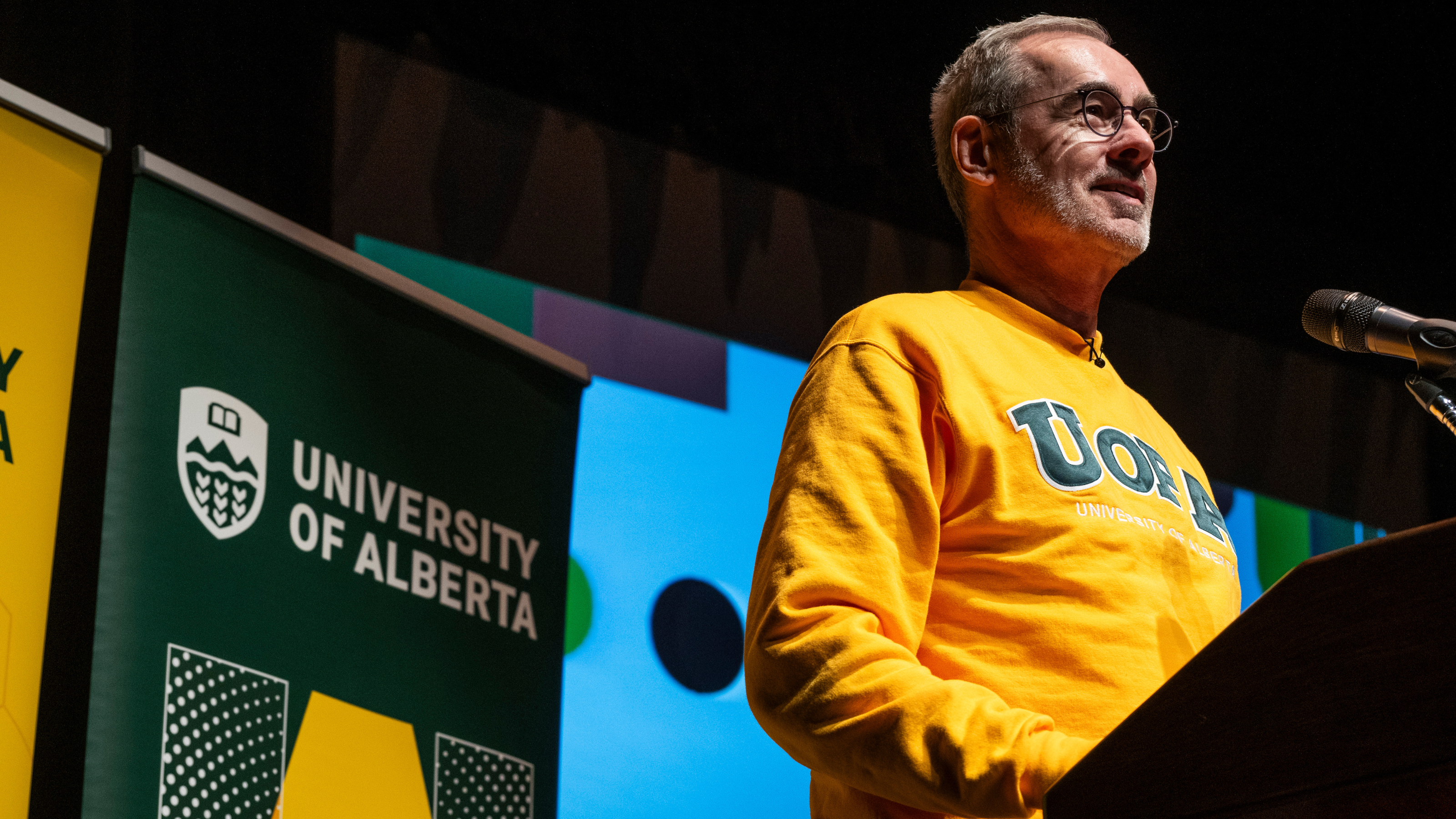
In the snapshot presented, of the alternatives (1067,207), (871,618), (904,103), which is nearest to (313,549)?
(1067,207)

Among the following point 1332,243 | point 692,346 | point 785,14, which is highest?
point 785,14

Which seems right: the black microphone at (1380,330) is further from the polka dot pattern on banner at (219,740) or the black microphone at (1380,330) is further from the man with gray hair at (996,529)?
the polka dot pattern on banner at (219,740)

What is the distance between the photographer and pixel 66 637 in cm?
221

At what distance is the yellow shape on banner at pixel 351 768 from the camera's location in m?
2.25

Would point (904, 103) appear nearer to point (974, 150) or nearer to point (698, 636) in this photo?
point (698, 636)

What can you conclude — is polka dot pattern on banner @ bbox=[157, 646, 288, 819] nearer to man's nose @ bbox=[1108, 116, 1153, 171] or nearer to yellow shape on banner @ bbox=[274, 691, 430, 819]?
yellow shape on banner @ bbox=[274, 691, 430, 819]

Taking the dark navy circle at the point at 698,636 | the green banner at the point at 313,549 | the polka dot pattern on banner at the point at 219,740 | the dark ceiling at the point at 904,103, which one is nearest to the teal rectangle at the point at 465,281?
the dark ceiling at the point at 904,103

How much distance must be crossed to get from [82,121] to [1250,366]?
317 cm

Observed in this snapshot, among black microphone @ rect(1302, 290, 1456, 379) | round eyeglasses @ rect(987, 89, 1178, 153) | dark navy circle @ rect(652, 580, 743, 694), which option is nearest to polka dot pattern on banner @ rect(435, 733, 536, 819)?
dark navy circle @ rect(652, 580, 743, 694)

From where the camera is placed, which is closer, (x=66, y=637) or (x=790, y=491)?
(x=790, y=491)

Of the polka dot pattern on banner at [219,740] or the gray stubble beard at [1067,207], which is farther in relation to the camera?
the polka dot pattern on banner at [219,740]

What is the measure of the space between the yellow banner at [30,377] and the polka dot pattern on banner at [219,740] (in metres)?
0.18

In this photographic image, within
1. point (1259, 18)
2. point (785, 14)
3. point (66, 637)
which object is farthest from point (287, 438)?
point (1259, 18)

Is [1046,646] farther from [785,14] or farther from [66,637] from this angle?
[785,14]
